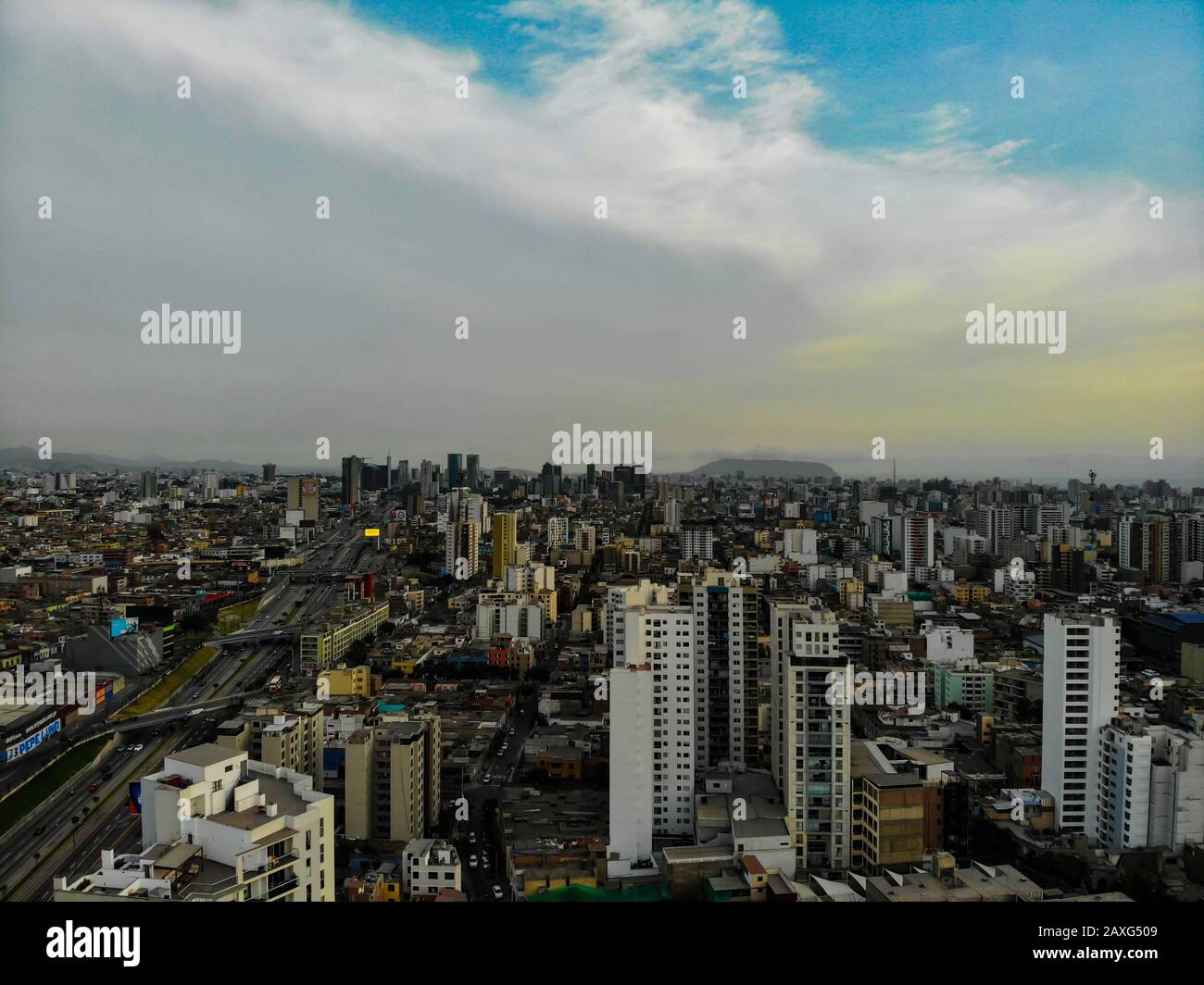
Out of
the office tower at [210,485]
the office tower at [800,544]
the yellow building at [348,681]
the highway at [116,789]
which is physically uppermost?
the office tower at [210,485]

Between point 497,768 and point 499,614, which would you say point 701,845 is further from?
point 499,614

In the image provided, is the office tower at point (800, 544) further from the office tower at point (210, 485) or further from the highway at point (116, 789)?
the office tower at point (210, 485)

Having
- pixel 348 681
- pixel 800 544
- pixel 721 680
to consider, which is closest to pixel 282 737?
pixel 721 680

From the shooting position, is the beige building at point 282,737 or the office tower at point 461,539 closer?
the beige building at point 282,737

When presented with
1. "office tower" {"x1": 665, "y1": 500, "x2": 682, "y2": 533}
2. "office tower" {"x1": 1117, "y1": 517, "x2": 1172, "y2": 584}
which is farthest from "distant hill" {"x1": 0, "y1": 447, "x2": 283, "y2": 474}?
"office tower" {"x1": 1117, "y1": 517, "x2": 1172, "y2": 584}

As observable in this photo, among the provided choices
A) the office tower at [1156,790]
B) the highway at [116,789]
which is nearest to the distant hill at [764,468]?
the office tower at [1156,790]

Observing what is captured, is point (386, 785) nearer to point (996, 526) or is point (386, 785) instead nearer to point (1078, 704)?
point (1078, 704)
